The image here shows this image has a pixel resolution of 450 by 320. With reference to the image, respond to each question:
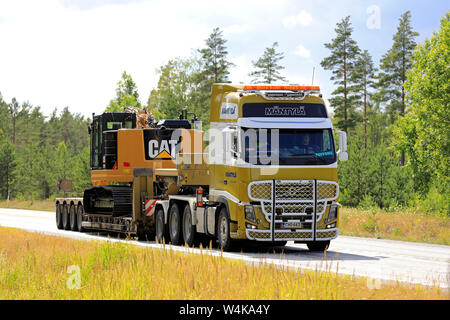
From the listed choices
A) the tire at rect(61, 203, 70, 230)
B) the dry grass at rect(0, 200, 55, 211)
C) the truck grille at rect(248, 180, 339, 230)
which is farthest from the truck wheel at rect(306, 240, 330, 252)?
the dry grass at rect(0, 200, 55, 211)

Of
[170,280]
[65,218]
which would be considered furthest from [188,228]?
[65,218]

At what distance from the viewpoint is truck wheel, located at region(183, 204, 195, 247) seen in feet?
64.8

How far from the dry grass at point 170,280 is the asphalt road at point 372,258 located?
1.76ft

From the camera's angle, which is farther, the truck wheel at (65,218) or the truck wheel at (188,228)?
the truck wheel at (65,218)

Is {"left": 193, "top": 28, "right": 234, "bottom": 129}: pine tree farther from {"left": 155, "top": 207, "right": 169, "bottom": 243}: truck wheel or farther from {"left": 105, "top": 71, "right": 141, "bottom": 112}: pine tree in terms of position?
{"left": 155, "top": 207, "right": 169, "bottom": 243}: truck wheel

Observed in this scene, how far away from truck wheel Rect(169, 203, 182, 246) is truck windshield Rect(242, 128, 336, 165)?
436 centimetres

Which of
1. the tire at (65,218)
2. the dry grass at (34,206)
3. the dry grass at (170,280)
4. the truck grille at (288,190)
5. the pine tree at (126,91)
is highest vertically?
the pine tree at (126,91)

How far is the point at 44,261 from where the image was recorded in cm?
1523

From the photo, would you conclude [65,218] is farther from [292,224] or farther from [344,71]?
[344,71]

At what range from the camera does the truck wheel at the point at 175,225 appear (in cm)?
2064

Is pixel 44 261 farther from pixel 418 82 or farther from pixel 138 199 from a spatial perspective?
pixel 418 82

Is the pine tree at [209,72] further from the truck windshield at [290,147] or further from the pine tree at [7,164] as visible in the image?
the truck windshield at [290,147]

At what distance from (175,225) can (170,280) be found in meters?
10.3

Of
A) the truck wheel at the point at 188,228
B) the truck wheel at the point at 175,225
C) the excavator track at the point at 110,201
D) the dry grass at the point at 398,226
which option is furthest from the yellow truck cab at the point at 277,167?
the excavator track at the point at 110,201
